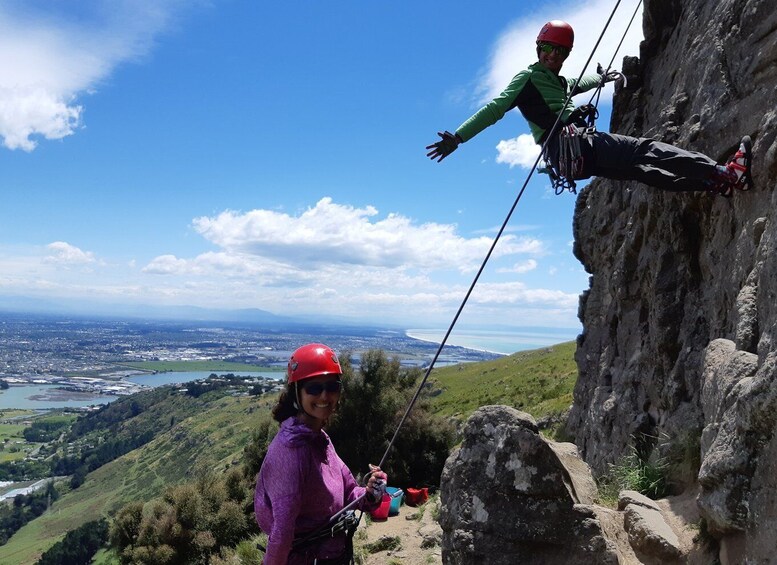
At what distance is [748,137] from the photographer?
6.00m

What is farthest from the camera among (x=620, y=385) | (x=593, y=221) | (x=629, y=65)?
(x=593, y=221)

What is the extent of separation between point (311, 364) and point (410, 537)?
9.87 meters

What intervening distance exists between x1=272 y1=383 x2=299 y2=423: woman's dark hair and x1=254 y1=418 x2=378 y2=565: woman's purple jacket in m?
0.14

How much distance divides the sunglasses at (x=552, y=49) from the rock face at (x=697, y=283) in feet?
6.90

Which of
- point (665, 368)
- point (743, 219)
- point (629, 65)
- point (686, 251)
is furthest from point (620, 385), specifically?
point (629, 65)

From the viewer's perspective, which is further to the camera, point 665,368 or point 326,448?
point 665,368

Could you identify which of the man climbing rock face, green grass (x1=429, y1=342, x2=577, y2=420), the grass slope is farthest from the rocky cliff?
the grass slope

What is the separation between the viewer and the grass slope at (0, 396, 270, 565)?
275 ft

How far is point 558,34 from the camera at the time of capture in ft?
24.2

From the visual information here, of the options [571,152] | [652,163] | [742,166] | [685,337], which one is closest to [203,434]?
[685,337]

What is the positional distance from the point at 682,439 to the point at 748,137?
3745 millimetres

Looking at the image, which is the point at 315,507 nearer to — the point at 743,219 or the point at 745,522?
Result: the point at 745,522

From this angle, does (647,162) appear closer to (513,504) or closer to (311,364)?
(513,504)

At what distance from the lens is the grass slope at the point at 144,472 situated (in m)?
83.8
